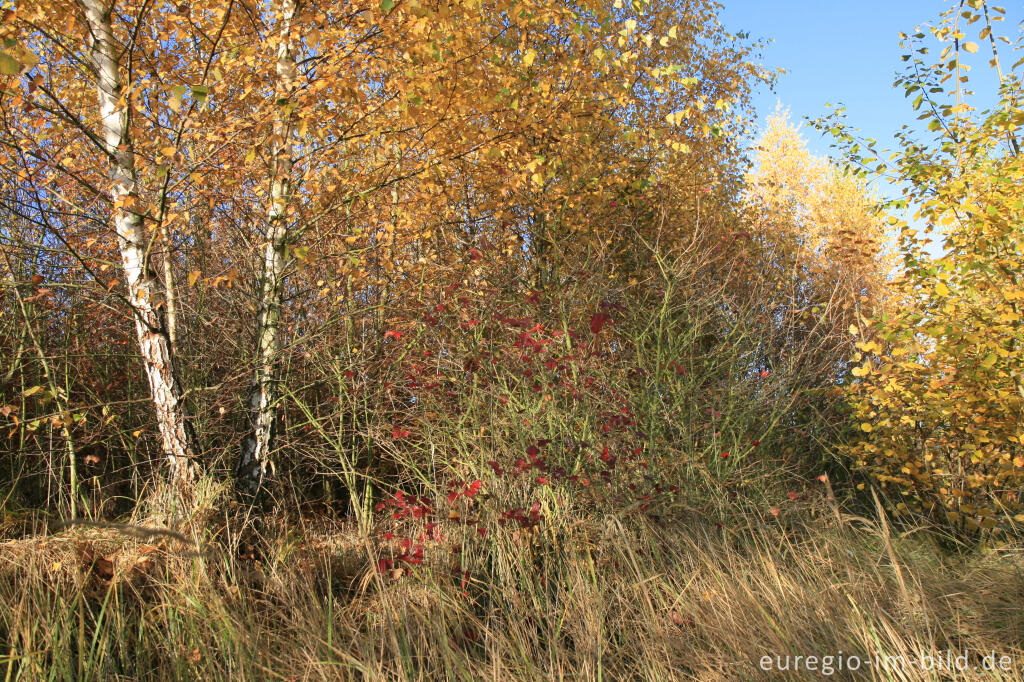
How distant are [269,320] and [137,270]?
91 centimetres

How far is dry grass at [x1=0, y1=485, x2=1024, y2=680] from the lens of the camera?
300cm

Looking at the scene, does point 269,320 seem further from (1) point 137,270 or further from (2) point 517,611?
(2) point 517,611

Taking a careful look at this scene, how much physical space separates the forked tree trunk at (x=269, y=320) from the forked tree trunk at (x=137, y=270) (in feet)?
1.54

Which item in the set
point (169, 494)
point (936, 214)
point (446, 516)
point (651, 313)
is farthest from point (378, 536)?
point (936, 214)

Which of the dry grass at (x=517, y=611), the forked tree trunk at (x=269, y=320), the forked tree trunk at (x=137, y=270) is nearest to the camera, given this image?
the dry grass at (x=517, y=611)

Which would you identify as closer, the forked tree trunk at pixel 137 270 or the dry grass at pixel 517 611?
the dry grass at pixel 517 611

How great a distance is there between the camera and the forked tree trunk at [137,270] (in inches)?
186

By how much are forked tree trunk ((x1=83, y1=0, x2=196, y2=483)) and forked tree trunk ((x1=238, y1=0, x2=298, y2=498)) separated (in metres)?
0.47

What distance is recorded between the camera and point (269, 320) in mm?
5277

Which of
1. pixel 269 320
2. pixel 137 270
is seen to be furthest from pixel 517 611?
pixel 137 270

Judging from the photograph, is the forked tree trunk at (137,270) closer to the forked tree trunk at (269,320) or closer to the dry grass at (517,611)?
the forked tree trunk at (269,320)

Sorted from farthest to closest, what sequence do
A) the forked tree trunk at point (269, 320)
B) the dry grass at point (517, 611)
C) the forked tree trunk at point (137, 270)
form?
the forked tree trunk at point (269, 320)
the forked tree trunk at point (137, 270)
the dry grass at point (517, 611)

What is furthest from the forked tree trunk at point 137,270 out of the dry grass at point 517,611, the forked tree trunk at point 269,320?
the dry grass at point 517,611

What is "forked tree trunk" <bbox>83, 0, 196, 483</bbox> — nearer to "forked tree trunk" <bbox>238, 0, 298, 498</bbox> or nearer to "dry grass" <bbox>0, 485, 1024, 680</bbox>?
"forked tree trunk" <bbox>238, 0, 298, 498</bbox>
